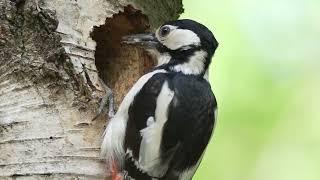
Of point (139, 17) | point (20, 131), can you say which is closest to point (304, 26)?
point (139, 17)

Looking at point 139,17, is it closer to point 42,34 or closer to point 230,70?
point 42,34

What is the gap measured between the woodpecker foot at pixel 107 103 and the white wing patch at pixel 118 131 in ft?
0.11

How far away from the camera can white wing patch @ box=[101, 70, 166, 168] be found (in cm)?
336

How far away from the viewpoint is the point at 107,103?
3492 millimetres

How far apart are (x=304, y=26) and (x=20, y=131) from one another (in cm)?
341

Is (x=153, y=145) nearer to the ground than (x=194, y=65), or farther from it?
nearer to the ground

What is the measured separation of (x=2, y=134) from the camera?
3.13 meters

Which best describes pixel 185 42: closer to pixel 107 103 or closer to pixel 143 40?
pixel 143 40

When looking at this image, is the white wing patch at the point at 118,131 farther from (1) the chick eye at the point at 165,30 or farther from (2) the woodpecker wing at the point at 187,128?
(1) the chick eye at the point at 165,30

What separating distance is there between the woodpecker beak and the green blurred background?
163cm

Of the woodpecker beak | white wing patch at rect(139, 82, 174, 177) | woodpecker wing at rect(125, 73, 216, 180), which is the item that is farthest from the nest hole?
white wing patch at rect(139, 82, 174, 177)

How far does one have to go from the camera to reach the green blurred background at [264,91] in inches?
216

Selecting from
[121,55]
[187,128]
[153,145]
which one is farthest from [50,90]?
[121,55]

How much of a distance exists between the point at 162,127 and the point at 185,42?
0.69 meters
